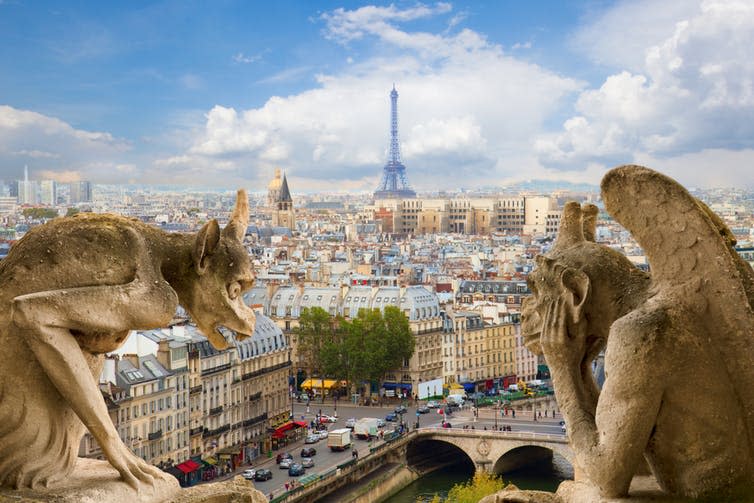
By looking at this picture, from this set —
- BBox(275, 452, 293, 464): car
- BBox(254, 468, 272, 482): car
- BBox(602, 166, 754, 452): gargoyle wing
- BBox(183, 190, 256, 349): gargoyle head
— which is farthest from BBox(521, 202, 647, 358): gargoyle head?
BBox(275, 452, 293, 464): car

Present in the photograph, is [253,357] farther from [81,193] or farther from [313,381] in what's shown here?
[81,193]

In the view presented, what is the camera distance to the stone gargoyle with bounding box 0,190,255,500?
324 centimetres

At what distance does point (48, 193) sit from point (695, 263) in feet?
206

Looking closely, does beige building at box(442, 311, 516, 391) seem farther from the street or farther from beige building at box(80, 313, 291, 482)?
beige building at box(80, 313, 291, 482)

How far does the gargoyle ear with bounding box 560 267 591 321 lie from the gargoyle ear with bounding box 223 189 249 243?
3.12ft

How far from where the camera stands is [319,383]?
42750mm

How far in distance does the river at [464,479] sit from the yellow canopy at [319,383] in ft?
22.6

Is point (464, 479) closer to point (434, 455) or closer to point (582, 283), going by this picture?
point (434, 455)

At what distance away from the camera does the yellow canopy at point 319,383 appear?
4238cm

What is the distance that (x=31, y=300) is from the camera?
3.20 m

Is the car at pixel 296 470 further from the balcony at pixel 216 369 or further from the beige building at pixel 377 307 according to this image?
the beige building at pixel 377 307

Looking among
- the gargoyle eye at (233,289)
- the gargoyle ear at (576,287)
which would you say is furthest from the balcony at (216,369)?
the gargoyle ear at (576,287)

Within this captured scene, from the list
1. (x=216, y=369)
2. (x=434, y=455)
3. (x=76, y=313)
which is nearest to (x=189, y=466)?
(x=216, y=369)

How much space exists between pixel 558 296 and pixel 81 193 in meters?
66.6
